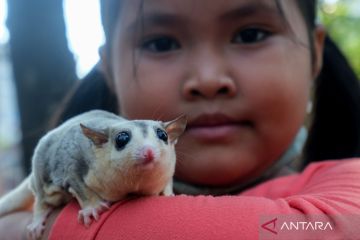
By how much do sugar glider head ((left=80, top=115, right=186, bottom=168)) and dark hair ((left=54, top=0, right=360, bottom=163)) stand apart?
1.41 metres

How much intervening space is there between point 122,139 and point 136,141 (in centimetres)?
6

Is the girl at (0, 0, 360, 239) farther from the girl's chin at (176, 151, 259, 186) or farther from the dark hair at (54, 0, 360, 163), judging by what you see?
the dark hair at (54, 0, 360, 163)

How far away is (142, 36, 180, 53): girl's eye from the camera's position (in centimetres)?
245

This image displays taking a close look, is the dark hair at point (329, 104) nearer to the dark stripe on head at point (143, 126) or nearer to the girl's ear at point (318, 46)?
the girl's ear at point (318, 46)

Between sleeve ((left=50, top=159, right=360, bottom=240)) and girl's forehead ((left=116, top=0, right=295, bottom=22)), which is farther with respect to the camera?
girl's forehead ((left=116, top=0, right=295, bottom=22))

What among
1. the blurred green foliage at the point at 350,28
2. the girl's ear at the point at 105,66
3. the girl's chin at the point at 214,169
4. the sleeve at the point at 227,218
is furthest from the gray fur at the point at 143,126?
the blurred green foliage at the point at 350,28

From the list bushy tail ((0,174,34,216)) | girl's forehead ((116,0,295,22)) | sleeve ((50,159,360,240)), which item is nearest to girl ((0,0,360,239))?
girl's forehead ((116,0,295,22))

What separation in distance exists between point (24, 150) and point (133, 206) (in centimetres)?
269

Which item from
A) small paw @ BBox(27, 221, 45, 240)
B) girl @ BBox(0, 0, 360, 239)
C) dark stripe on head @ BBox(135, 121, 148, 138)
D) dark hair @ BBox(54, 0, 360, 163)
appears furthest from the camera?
dark hair @ BBox(54, 0, 360, 163)

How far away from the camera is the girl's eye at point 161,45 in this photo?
8.05 feet

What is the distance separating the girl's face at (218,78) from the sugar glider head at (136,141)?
0.58 meters

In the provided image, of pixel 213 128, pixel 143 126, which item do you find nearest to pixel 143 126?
pixel 143 126

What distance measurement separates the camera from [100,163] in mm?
1695

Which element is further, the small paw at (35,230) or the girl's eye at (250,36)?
the girl's eye at (250,36)
